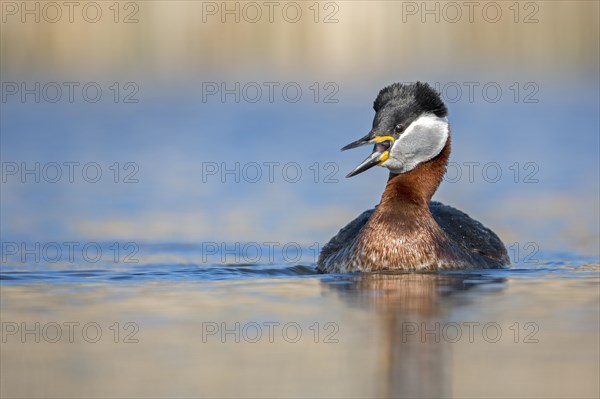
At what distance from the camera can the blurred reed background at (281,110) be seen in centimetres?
1820

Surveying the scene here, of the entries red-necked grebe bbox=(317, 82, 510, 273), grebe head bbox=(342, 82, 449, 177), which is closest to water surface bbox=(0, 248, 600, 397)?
red-necked grebe bbox=(317, 82, 510, 273)

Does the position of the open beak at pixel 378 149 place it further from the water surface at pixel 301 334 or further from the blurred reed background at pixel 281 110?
the blurred reed background at pixel 281 110

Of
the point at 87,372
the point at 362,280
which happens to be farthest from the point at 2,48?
the point at 87,372

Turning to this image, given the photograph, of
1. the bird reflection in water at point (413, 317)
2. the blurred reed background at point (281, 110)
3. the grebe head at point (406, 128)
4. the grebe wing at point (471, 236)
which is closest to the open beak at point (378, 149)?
the grebe head at point (406, 128)

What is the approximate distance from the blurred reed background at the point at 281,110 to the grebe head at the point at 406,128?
314 centimetres

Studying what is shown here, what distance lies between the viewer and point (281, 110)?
26219 mm

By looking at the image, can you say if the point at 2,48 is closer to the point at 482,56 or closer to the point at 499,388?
the point at 482,56

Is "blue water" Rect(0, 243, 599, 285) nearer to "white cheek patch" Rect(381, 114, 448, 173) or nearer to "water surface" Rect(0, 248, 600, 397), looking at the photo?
"water surface" Rect(0, 248, 600, 397)

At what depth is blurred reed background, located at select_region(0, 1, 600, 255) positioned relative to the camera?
1820 cm

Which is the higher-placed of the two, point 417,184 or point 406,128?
point 406,128

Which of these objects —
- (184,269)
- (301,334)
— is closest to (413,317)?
(301,334)

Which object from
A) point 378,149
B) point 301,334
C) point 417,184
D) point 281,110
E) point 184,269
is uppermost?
point 281,110

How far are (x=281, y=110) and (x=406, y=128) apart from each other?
12.8 m

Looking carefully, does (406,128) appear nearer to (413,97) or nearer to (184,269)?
(413,97)
